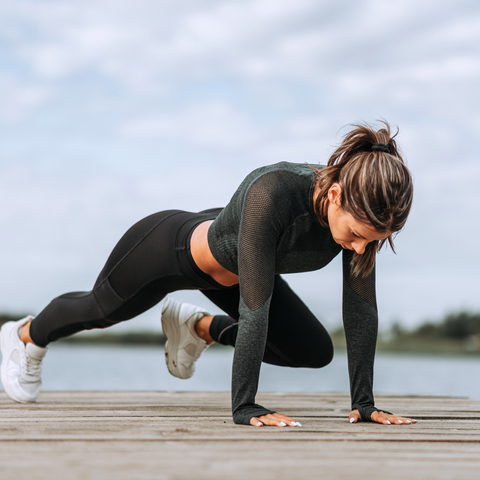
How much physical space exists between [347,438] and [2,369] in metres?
2.04

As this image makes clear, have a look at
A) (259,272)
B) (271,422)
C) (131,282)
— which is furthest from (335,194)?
(131,282)

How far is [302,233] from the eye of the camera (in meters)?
2.08

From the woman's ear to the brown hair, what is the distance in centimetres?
1

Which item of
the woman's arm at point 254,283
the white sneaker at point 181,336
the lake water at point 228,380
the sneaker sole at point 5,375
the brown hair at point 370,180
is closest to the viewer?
the brown hair at point 370,180

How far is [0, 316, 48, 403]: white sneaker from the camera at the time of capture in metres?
2.78

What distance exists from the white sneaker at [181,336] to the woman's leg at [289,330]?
34 centimetres

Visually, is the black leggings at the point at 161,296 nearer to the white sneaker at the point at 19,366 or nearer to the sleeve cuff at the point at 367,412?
the white sneaker at the point at 19,366

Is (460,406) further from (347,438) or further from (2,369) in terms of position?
(2,369)

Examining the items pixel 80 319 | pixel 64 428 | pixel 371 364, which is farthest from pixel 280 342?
pixel 64 428

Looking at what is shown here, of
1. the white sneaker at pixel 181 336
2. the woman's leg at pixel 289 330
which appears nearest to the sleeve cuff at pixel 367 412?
the woman's leg at pixel 289 330

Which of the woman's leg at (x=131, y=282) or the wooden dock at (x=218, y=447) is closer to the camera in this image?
the wooden dock at (x=218, y=447)

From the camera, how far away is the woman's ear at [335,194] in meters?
1.85

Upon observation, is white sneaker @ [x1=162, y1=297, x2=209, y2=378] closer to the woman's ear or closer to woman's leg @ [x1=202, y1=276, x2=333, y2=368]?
woman's leg @ [x1=202, y1=276, x2=333, y2=368]

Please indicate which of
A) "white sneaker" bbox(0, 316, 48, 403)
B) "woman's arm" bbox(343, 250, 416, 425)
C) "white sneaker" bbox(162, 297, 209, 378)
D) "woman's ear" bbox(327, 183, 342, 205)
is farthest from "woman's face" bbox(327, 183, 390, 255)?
"white sneaker" bbox(0, 316, 48, 403)
